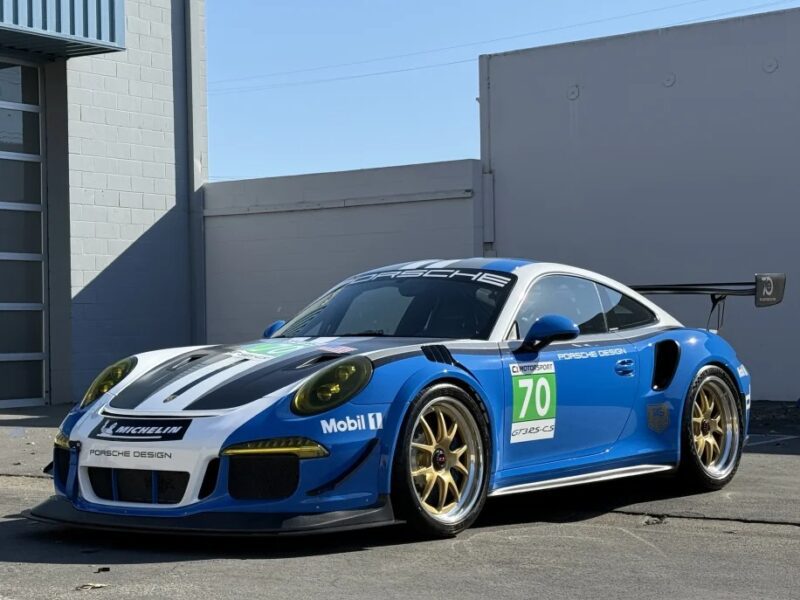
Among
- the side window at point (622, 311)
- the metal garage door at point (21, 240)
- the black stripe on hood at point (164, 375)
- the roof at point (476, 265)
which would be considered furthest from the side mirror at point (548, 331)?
the metal garage door at point (21, 240)

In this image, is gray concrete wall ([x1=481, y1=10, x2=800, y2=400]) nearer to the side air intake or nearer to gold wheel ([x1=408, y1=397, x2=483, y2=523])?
the side air intake

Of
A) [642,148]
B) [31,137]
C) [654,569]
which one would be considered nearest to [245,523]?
[654,569]

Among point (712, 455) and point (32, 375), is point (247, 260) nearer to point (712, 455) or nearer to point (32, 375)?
point (32, 375)

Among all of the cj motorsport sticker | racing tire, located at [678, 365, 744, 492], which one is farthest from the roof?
racing tire, located at [678, 365, 744, 492]

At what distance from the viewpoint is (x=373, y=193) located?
16.8 meters

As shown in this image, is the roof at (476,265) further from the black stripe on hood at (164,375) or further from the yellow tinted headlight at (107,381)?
the yellow tinted headlight at (107,381)

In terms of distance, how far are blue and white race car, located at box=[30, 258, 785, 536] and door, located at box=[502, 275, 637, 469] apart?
0.01 meters

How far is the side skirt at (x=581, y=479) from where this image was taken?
6246mm

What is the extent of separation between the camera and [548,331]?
20.8ft

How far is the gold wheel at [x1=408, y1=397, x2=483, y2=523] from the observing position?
5777mm

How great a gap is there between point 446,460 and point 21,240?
11632mm

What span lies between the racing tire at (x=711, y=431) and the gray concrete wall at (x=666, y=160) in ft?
22.8

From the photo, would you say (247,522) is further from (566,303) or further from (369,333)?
(566,303)

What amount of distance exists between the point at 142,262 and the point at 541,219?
215 inches
